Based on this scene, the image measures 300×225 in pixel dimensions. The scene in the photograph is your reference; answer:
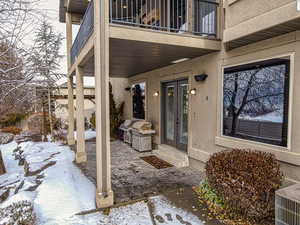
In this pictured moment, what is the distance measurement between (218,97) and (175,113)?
2035mm

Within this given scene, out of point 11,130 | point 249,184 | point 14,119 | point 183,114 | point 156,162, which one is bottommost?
point 156,162

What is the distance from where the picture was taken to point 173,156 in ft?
19.4

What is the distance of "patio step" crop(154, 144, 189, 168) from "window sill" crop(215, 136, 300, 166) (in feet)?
4.34

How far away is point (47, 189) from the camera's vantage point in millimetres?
3893

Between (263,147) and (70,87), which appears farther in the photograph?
(70,87)

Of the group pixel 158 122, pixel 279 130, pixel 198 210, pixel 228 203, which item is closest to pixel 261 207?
pixel 228 203

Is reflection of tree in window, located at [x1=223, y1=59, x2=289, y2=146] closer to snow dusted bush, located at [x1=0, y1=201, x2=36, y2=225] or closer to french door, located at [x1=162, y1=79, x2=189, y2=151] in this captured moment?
french door, located at [x1=162, y1=79, x2=189, y2=151]

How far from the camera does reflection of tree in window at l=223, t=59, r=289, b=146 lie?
336 cm

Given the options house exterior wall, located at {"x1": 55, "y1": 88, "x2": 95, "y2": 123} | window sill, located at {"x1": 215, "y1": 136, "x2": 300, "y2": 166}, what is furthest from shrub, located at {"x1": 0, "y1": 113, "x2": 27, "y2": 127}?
window sill, located at {"x1": 215, "y1": 136, "x2": 300, "y2": 166}

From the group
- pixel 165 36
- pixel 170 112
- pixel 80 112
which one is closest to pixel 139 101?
pixel 170 112

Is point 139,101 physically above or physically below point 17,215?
above

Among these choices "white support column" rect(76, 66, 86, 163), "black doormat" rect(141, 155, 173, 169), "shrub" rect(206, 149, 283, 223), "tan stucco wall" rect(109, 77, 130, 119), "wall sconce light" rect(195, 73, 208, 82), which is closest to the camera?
"shrub" rect(206, 149, 283, 223)

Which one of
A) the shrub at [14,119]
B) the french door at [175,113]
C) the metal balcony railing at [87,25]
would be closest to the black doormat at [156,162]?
the french door at [175,113]

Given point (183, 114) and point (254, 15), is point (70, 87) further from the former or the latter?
point (254, 15)
